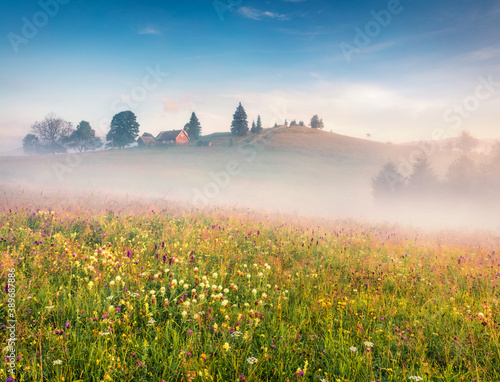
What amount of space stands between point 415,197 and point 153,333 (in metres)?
42.1

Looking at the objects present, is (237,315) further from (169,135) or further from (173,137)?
(169,135)

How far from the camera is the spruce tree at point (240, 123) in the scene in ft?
257

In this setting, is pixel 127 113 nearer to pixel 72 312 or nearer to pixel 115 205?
pixel 115 205

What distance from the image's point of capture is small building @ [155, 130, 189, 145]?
80938mm

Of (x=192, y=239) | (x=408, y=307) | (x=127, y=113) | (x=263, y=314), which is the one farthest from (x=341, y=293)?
(x=127, y=113)

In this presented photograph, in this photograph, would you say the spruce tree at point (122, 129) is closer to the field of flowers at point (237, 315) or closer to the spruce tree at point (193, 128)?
the spruce tree at point (193, 128)

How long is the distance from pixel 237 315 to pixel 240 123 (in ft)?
260
